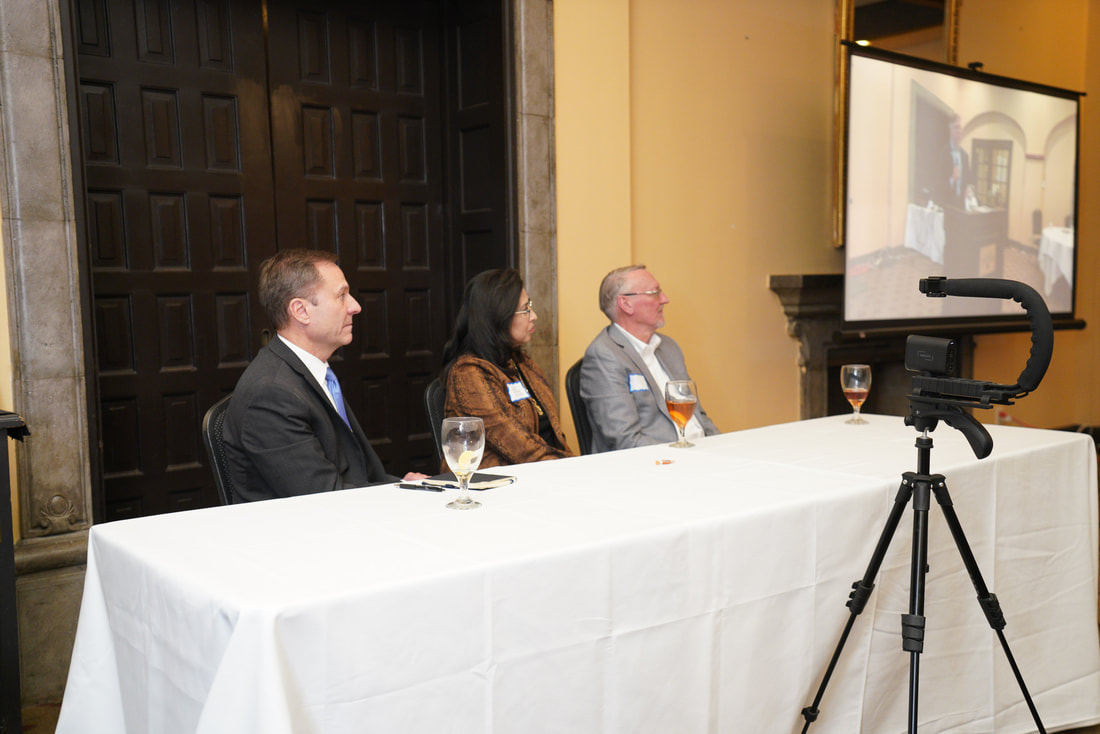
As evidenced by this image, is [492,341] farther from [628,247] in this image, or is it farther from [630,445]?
[628,247]

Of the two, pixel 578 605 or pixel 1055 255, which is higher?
pixel 1055 255

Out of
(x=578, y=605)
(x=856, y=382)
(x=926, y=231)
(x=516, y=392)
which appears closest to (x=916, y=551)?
(x=578, y=605)

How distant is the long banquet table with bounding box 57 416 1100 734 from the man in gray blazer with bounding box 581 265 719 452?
0.80m

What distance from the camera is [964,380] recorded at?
1650 millimetres

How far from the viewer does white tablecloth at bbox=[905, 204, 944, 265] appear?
4898mm

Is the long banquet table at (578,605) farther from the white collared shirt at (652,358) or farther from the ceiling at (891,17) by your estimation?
the ceiling at (891,17)

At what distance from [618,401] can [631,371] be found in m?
0.15

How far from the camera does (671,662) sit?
1.62 meters

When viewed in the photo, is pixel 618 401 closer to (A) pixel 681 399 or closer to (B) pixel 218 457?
(A) pixel 681 399

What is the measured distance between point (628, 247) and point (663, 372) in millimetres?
944

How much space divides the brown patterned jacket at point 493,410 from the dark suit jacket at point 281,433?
0.61 metres

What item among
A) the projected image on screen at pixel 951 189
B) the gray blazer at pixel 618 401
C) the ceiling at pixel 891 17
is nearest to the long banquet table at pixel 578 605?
the gray blazer at pixel 618 401

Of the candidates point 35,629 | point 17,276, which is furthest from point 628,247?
point 35,629

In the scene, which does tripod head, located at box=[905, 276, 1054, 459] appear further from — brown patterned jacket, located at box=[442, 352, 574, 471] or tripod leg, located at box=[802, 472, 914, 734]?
brown patterned jacket, located at box=[442, 352, 574, 471]
